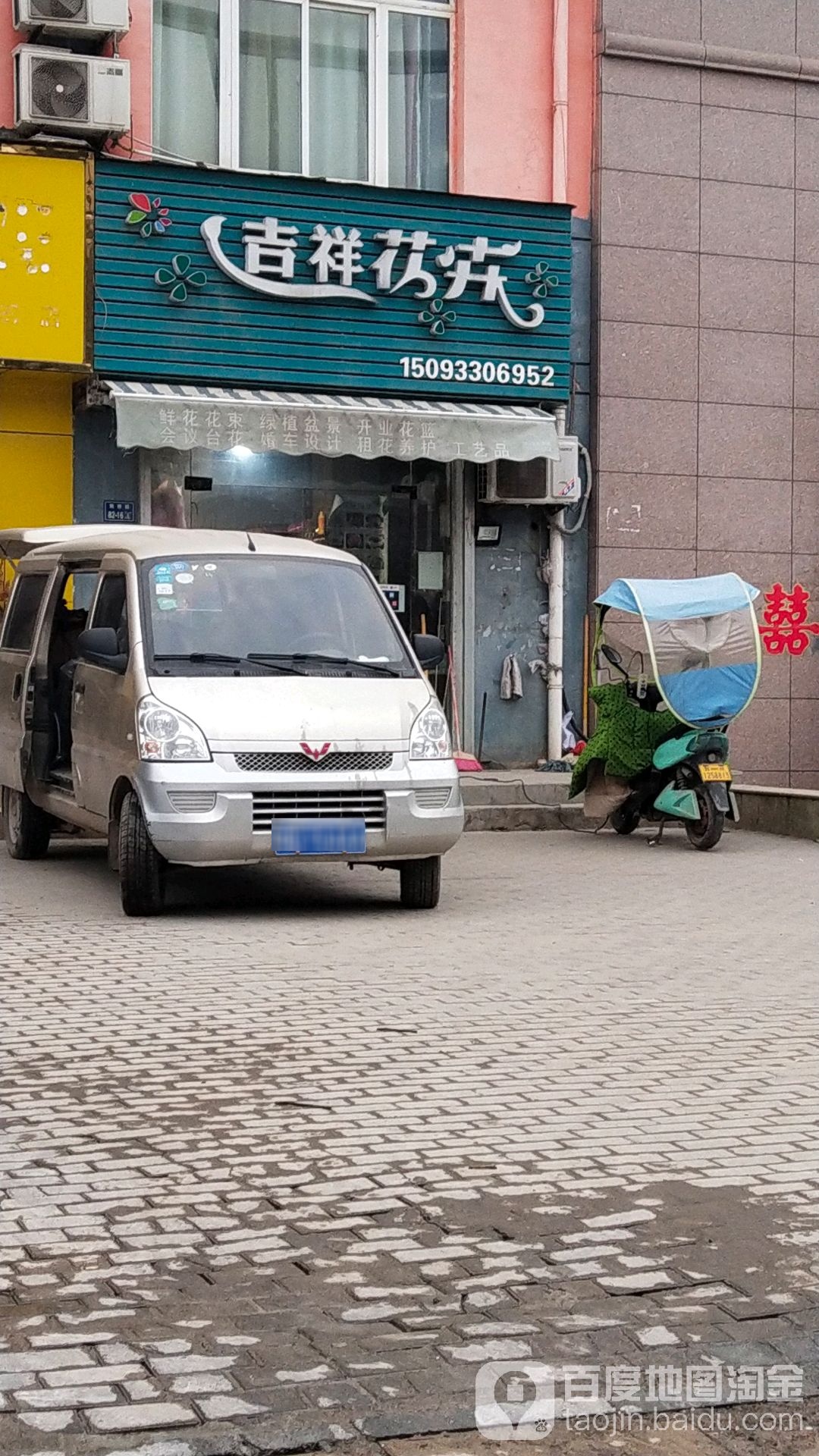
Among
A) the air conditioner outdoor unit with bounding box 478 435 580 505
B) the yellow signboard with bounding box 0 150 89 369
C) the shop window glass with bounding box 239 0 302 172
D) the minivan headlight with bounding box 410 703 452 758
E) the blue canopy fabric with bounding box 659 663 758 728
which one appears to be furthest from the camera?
the air conditioner outdoor unit with bounding box 478 435 580 505

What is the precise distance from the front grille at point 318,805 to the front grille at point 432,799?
206 mm

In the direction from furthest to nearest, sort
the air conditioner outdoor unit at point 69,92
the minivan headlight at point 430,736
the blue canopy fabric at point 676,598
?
the air conditioner outdoor unit at point 69,92 < the blue canopy fabric at point 676,598 < the minivan headlight at point 430,736

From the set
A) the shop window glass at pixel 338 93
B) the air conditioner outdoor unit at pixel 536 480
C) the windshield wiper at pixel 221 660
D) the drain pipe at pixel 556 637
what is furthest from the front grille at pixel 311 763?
the shop window glass at pixel 338 93

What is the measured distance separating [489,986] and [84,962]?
1.87 m

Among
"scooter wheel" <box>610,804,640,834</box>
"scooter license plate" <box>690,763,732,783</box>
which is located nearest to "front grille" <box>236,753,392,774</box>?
"scooter license plate" <box>690,763,732,783</box>

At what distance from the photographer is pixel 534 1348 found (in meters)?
3.73

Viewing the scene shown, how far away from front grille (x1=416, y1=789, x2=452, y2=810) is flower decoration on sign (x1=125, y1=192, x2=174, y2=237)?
7.72 metres

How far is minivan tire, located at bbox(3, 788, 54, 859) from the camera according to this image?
40.7 ft

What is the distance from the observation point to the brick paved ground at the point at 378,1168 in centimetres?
365

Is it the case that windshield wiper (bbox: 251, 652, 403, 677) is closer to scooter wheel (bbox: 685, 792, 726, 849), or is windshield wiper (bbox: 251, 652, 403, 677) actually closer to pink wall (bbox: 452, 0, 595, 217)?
scooter wheel (bbox: 685, 792, 726, 849)

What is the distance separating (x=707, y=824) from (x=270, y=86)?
8241 millimetres

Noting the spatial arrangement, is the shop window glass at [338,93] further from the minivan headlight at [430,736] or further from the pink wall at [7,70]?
the minivan headlight at [430,736]

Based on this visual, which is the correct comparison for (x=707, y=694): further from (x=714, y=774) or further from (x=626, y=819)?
(x=626, y=819)

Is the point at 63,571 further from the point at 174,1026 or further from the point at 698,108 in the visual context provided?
the point at 698,108
